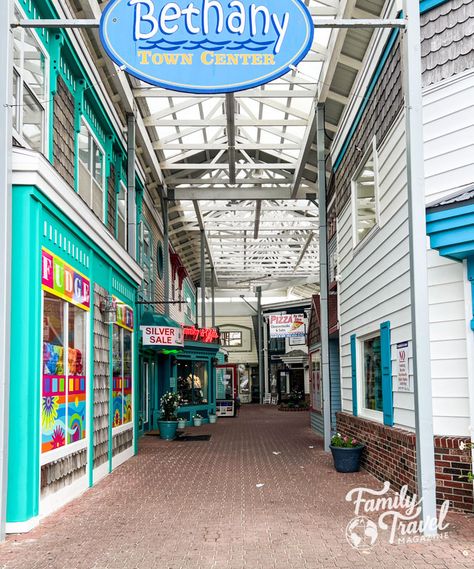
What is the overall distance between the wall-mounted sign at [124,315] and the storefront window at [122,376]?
0.30 feet

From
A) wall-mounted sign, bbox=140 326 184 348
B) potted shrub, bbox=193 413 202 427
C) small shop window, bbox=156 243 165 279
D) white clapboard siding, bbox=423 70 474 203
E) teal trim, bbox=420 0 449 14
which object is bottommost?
potted shrub, bbox=193 413 202 427

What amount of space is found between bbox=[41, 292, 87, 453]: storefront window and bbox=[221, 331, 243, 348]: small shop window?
119 feet

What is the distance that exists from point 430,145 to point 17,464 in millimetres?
5970

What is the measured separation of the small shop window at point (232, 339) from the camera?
4559 centimetres

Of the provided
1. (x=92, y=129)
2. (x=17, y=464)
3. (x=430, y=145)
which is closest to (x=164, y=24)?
(x=430, y=145)

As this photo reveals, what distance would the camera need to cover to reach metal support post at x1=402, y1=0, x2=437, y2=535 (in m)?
6.57

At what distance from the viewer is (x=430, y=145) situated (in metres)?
8.34

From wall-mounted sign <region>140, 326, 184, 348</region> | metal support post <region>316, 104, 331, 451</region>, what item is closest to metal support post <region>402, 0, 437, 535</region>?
metal support post <region>316, 104, 331, 451</region>

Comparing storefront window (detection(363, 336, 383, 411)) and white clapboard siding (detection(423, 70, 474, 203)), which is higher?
white clapboard siding (detection(423, 70, 474, 203))

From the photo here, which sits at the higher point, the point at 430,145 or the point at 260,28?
the point at 260,28

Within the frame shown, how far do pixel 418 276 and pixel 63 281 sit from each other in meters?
4.28

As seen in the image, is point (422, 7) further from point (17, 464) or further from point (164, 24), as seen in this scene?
point (17, 464)

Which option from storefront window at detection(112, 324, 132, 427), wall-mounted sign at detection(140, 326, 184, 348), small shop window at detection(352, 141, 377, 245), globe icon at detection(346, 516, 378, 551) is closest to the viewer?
globe icon at detection(346, 516, 378, 551)

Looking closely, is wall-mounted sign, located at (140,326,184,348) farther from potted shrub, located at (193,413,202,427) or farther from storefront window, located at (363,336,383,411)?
storefront window, located at (363,336,383,411)
